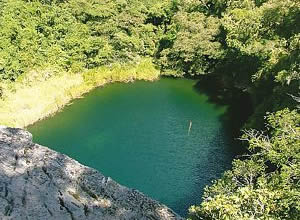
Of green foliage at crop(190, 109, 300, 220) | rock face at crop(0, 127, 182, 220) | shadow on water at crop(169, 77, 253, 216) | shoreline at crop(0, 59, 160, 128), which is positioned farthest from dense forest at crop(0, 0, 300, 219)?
rock face at crop(0, 127, 182, 220)

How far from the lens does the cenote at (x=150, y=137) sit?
2222cm

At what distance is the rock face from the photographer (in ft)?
32.1

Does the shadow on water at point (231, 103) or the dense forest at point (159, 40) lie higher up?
the dense forest at point (159, 40)

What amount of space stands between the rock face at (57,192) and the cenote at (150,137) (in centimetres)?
924

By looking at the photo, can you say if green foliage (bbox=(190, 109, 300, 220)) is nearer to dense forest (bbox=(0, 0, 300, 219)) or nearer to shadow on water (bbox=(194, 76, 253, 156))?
dense forest (bbox=(0, 0, 300, 219))

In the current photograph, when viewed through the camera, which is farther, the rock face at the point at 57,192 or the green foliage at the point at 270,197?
the rock face at the point at 57,192

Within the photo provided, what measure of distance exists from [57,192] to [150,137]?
16.3 metres

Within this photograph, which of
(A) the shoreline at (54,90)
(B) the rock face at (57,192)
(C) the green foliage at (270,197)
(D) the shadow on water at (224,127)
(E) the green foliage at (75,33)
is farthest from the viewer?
(E) the green foliage at (75,33)

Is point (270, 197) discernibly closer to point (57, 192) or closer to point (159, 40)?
point (57, 192)

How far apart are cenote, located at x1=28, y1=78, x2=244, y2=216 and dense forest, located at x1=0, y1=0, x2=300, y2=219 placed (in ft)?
8.30

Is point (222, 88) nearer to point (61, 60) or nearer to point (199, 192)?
point (61, 60)

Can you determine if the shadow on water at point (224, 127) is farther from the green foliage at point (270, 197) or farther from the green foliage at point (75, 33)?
the green foliage at point (270, 197)

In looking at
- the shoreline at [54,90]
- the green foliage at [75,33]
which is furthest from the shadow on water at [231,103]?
the green foliage at [75,33]

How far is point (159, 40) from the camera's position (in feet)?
125
